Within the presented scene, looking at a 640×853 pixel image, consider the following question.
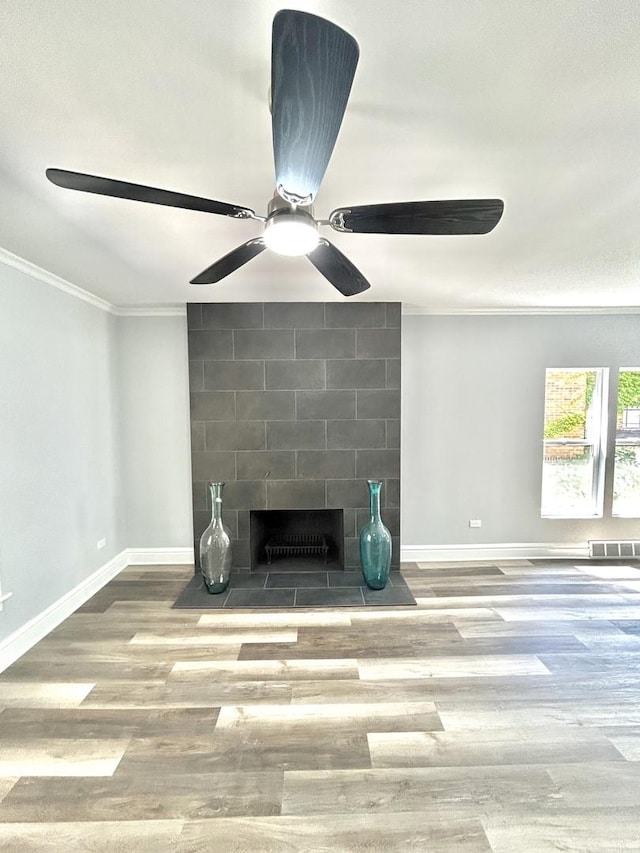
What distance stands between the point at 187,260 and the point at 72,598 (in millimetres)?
2712

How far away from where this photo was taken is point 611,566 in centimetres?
434

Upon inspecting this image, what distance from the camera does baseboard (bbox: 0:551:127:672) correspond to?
275 centimetres

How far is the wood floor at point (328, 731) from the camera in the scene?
168cm

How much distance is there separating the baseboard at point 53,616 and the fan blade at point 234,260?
2550mm

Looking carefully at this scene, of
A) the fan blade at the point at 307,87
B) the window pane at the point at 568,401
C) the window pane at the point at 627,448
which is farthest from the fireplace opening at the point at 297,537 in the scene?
the fan blade at the point at 307,87

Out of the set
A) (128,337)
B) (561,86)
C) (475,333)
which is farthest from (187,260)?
(475,333)

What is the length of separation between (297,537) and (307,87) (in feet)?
13.4

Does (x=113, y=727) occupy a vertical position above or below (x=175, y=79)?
below

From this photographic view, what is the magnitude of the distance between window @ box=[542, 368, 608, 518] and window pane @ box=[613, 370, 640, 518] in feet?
0.60

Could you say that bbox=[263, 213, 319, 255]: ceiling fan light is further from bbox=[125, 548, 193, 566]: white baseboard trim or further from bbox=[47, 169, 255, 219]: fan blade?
bbox=[125, 548, 193, 566]: white baseboard trim

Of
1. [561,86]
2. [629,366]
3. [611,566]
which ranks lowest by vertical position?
[611,566]

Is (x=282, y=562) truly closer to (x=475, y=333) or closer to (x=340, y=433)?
(x=340, y=433)

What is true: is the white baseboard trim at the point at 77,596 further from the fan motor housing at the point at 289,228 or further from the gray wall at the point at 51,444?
the fan motor housing at the point at 289,228

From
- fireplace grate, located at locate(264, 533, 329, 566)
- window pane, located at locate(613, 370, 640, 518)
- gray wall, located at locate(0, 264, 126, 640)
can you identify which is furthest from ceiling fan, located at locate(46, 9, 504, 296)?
window pane, located at locate(613, 370, 640, 518)
